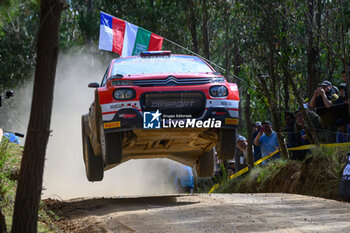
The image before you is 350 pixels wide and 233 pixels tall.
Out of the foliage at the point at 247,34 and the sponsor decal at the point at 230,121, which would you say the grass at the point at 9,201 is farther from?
the sponsor decal at the point at 230,121

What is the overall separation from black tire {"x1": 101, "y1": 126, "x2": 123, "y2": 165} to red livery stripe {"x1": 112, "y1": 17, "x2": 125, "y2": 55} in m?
7.65

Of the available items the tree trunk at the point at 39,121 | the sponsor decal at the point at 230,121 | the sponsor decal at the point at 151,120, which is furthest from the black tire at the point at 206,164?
the tree trunk at the point at 39,121

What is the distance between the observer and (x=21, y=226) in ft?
15.9

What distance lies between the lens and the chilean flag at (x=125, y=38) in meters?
15.5

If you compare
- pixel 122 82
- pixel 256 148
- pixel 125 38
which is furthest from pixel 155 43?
pixel 122 82

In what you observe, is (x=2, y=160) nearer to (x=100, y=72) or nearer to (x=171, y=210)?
(x=171, y=210)

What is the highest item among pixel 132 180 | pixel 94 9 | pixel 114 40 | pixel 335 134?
pixel 94 9

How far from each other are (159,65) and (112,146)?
1.57 m

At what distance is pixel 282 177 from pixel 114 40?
614 cm

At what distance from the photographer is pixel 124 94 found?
25.8ft

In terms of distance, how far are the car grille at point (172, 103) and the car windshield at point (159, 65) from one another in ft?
2.60

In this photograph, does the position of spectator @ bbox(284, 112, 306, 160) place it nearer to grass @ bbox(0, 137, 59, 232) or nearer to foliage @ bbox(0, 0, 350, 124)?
foliage @ bbox(0, 0, 350, 124)

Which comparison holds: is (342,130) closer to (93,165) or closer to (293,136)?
(293,136)

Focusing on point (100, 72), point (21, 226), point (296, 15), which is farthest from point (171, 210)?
point (100, 72)
